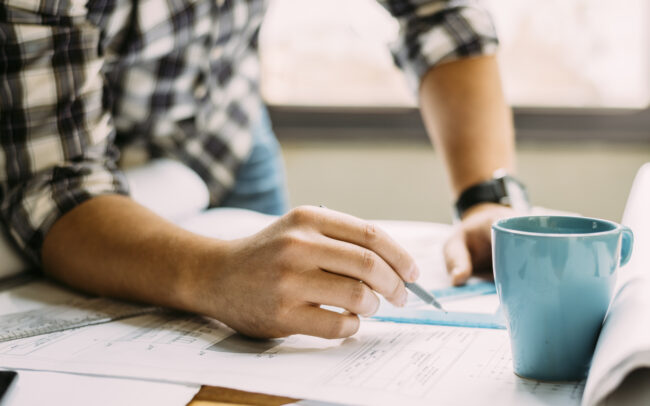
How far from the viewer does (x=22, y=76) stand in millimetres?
667

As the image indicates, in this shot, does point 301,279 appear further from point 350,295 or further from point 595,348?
point 595,348

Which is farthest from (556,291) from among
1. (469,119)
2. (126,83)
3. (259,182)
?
(259,182)

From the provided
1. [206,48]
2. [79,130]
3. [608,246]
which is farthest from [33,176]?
[608,246]

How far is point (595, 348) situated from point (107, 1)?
23.0 inches

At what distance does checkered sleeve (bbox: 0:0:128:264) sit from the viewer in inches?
26.0

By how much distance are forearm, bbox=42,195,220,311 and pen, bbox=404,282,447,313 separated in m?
0.17

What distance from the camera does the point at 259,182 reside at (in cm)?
112

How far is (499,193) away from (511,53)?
1.10 m

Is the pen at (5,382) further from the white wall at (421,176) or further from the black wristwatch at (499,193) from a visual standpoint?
the white wall at (421,176)

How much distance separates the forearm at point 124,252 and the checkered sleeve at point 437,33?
48 cm

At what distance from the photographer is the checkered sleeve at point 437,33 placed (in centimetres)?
92

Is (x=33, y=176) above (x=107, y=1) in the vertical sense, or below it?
below

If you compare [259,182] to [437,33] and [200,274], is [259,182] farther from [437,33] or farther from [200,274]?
[200,274]

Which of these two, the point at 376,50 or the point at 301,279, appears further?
the point at 376,50
